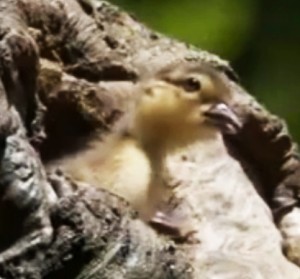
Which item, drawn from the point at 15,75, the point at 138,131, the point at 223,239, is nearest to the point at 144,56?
the point at 138,131

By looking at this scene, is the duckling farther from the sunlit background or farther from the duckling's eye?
the sunlit background

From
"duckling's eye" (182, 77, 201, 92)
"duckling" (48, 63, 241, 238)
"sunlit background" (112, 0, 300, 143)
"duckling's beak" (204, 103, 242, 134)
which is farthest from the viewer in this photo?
"sunlit background" (112, 0, 300, 143)

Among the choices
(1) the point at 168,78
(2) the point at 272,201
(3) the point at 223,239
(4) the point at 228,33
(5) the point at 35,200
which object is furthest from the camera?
(4) the point at 228,33

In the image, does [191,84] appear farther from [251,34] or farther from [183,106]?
[251,34]

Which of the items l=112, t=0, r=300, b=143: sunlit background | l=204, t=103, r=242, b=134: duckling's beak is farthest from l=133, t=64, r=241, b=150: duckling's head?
l=112, t=0, r=300, b=143: sunlit background

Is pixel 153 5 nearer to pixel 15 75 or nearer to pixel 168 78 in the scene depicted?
pixel 168 78

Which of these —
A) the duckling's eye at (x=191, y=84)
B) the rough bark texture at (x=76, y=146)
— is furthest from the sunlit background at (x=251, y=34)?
the rough bark texture at (x=76, y=146)

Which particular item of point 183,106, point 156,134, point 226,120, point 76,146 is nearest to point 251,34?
point 183,106

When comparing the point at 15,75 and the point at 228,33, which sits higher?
the point at 15,75
